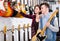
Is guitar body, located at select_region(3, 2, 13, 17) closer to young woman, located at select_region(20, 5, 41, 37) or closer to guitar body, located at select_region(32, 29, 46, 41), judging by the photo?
young woman, located at select_region(20, 5, 41, 37)

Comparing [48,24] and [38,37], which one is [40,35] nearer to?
[38,37]

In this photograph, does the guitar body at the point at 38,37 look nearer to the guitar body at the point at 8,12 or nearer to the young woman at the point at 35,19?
the young woman at the point at 35,19

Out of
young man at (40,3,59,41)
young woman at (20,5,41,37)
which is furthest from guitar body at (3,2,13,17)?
young man at (40,3,59,41)

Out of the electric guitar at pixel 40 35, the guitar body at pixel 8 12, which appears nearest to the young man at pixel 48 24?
the electric guitar at pixel 40 35

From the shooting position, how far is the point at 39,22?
1.44 m

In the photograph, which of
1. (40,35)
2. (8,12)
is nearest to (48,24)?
(40,35)

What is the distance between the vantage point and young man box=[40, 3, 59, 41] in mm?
1421

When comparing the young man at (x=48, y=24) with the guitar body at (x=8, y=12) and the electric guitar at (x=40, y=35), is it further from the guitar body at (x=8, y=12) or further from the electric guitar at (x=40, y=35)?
the guitar body at (x=8, y=12)

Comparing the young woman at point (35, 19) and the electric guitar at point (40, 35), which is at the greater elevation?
the young woman at point (35, 19)

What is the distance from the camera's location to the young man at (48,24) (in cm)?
142

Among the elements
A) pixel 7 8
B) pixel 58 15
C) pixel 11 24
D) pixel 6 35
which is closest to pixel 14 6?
pixel 7 8

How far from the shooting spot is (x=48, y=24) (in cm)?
142

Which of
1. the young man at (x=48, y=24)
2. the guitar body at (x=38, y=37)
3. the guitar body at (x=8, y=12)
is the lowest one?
the guitar body at (x=38, y=37)

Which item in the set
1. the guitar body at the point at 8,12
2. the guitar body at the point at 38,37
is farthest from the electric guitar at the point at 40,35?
the guitar body at the point at 8,12
